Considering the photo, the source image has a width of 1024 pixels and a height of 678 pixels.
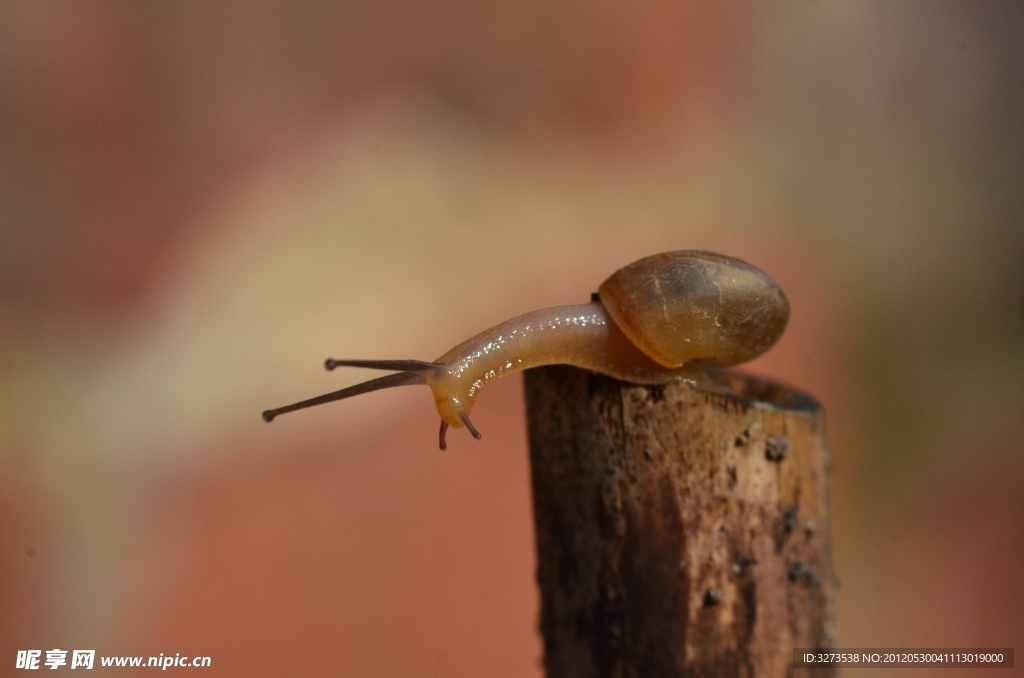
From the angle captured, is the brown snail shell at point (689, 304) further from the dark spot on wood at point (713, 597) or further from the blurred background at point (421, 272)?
the blurred background at point (421, 272)

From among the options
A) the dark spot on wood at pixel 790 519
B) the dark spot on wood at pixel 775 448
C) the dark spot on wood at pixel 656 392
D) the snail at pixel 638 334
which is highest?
the snail at pixel 638 334

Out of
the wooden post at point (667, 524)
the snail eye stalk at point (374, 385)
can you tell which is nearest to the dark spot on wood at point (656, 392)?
the wooden post at point (667, 524)

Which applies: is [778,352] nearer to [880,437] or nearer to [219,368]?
[880,437]

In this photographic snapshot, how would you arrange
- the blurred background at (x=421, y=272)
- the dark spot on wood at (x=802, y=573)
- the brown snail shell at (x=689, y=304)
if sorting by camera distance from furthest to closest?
the blurred background at (x=421, y=272), the dark spot on wood at (x=802, y=573), the brown snail shell at (x=689, y=304)

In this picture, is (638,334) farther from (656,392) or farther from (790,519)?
(790,519)

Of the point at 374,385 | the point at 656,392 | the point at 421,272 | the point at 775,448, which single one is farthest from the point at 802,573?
the point at 421,272

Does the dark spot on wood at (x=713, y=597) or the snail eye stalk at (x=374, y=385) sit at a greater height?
the snail eye stalk at (x=374, y=385)
